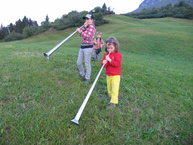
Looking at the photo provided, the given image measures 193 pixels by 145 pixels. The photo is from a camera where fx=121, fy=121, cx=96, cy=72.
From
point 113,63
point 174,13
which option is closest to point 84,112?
point 113,63

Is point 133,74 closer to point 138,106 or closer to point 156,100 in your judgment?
point 156,100

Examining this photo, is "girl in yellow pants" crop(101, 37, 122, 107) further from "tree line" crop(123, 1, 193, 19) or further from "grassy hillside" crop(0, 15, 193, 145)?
"tree line" crop(123, 1, 193, 19)

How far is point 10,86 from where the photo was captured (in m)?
3.69

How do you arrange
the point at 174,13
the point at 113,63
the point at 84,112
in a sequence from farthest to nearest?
the point at 174,13 → the point at 113,63 → the point at 84,112

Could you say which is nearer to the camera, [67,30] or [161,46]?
[161,46]

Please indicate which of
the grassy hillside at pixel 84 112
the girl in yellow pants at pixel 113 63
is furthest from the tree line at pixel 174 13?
the girl in yellow pants at pixel 113 63

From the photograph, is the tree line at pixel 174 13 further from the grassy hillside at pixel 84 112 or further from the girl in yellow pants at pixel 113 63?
the girl in yellow pants at pixel 113 63

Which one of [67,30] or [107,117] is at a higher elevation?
[67,30]

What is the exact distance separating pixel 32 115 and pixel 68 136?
3.25 ft

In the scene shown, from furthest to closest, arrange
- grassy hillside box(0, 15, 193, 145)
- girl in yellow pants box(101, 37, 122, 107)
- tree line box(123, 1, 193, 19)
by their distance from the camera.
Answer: tree line box(123, 1, 193, 19), girl in yellow pants box(101, 37, 122, 107), grassy hillside box(0, 15, 193, 145)

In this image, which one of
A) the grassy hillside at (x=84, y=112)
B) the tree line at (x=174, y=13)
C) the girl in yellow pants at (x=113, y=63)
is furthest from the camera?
the tree line at (x=174, y=13)

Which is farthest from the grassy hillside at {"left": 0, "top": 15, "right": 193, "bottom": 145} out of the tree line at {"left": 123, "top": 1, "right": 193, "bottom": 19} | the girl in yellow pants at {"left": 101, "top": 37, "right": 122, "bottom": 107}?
the tree line at {"left": 123, "top": 1, "right": 193, "bottom": 19}

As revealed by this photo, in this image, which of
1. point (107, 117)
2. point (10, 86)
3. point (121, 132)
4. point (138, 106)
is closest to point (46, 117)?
point (107, 117)

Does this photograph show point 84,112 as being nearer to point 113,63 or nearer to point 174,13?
point 113,63
